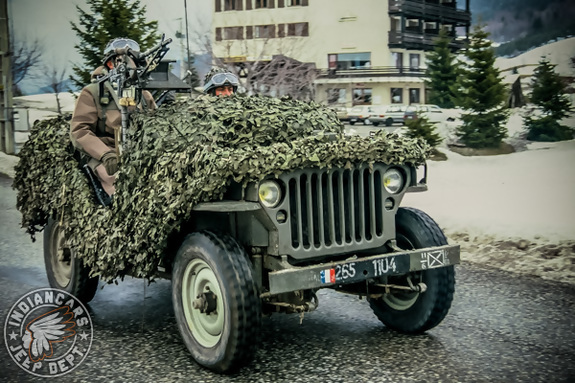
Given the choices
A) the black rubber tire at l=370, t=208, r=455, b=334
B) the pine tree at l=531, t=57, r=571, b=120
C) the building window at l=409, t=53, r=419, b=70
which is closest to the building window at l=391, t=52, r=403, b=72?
the building window at l=409, t=53, r=419, b=70

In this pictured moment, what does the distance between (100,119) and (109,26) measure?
862cm

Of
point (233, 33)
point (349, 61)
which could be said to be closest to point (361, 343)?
point (349, 61)

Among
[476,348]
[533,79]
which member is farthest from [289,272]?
[533,79]

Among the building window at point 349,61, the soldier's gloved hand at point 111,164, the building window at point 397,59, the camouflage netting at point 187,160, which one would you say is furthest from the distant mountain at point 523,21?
the soldier's gloved hand at point 111,164

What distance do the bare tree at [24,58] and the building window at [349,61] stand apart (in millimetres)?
6434

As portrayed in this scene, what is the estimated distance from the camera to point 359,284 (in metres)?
5.66

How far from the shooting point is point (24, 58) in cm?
1612

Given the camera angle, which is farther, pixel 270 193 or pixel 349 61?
pixel 349 61

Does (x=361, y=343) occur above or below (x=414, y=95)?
below

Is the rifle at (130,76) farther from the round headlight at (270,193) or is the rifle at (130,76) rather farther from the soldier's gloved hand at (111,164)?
the round headlight at (270,193)

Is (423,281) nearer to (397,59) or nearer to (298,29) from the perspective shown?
(397,59)

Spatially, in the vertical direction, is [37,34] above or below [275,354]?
above

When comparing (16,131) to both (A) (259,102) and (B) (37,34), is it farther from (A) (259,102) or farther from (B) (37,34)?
(A) (259,102)

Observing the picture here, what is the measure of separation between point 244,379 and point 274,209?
1.18m
